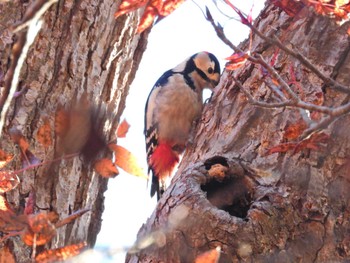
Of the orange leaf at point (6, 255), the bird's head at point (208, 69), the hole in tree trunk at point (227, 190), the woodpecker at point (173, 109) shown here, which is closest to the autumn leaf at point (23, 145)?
the orange leaf at point (6, 255)

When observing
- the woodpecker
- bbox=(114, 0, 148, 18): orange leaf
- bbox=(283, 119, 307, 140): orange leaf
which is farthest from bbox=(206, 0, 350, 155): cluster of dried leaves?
the woodpecker

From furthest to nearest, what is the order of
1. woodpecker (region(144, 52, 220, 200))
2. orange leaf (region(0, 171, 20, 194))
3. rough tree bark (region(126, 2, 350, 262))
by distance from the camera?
woodpecker (region(144, 52, 220, 200)) < rough tree bark (region(126, 2, 350, 262)) < orange leaf (region(0, 171, 20, 194))

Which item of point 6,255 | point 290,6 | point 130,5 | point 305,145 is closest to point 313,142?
point 305,145

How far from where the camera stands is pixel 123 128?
2027mm

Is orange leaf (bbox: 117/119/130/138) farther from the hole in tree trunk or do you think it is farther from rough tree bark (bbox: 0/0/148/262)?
the hole in tree trunk

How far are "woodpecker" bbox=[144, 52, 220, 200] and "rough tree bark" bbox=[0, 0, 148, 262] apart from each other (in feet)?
3.00

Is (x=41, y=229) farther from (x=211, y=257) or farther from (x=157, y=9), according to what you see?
(x=157, y=9)

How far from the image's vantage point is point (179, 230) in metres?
2.33

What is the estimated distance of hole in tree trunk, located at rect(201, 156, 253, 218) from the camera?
101 inches

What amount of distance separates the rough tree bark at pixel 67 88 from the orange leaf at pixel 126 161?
345 millimetres

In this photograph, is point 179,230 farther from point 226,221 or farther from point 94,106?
point 94,106

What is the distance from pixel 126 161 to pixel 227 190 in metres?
0.71

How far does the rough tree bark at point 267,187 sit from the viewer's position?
2277 mm

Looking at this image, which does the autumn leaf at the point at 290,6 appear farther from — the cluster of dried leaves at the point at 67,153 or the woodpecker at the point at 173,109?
the woodpecker at the point at 173,109
